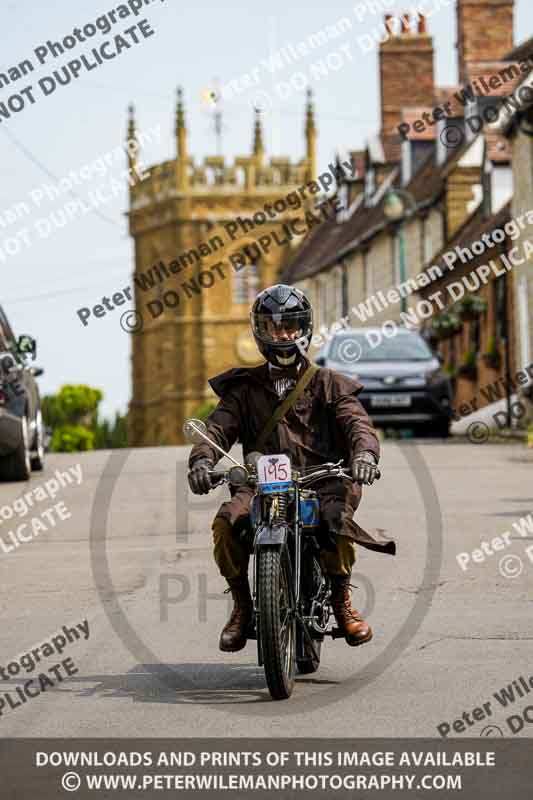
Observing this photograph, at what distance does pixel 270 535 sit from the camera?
23.2ft

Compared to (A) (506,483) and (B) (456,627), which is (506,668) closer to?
(B) (456,627)

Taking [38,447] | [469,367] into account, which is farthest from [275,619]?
[469,367]

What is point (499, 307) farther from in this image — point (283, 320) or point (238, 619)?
point (238, 619)

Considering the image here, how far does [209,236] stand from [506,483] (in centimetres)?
8011

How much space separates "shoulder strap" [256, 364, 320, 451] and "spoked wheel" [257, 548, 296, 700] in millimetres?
639

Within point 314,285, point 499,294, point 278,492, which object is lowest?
point 278,492

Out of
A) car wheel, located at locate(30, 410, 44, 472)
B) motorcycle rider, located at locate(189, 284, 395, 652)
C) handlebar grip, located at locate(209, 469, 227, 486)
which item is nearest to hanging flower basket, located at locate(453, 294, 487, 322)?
car wheel, located at locate(30, 410, 44, 472)

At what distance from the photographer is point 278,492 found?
7172 millimetres

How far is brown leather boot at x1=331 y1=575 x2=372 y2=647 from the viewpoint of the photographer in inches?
299

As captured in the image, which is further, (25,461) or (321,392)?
(25,461)

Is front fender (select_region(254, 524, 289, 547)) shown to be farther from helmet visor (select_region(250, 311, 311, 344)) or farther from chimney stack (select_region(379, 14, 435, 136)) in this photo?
chimney stack (select_region(379, 14, 435, 136))

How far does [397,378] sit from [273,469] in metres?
19.9
